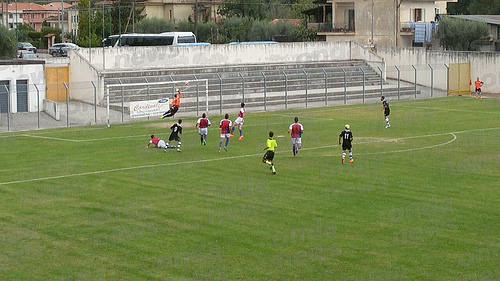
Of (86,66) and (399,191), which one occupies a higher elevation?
(86,66)

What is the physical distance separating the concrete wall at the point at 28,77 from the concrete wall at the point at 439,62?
28.6 m

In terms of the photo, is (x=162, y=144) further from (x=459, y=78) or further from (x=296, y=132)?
(x=459, y=78)

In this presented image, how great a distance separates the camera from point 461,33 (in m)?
80.2

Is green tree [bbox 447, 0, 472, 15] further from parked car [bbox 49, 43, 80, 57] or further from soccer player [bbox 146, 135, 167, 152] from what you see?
soccer player [bbox 146, 135, 167, 152]

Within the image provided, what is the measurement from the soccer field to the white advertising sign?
22.1ft

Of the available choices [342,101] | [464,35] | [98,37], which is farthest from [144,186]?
[98,37]

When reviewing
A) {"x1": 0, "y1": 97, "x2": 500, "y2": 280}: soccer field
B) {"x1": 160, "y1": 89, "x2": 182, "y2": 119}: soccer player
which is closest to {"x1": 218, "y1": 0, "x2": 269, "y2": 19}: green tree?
{"x1": 160, "y1": 89, "x2": 182, "y2": 119}: soccer player

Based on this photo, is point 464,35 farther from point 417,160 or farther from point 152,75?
point 417,160

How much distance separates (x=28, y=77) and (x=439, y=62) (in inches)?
1233

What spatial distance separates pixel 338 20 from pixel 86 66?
39832 millimetres

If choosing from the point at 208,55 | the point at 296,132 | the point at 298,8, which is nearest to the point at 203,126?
the point at 296,132

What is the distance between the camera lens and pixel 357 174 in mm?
32219

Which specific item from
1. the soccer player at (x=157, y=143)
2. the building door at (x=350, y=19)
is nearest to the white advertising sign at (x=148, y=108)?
the soccer player at (x=157, y=143)

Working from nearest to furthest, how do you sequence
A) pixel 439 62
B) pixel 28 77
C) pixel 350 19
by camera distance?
pixel 28 77
pixel 439 62
pixel 350 19
